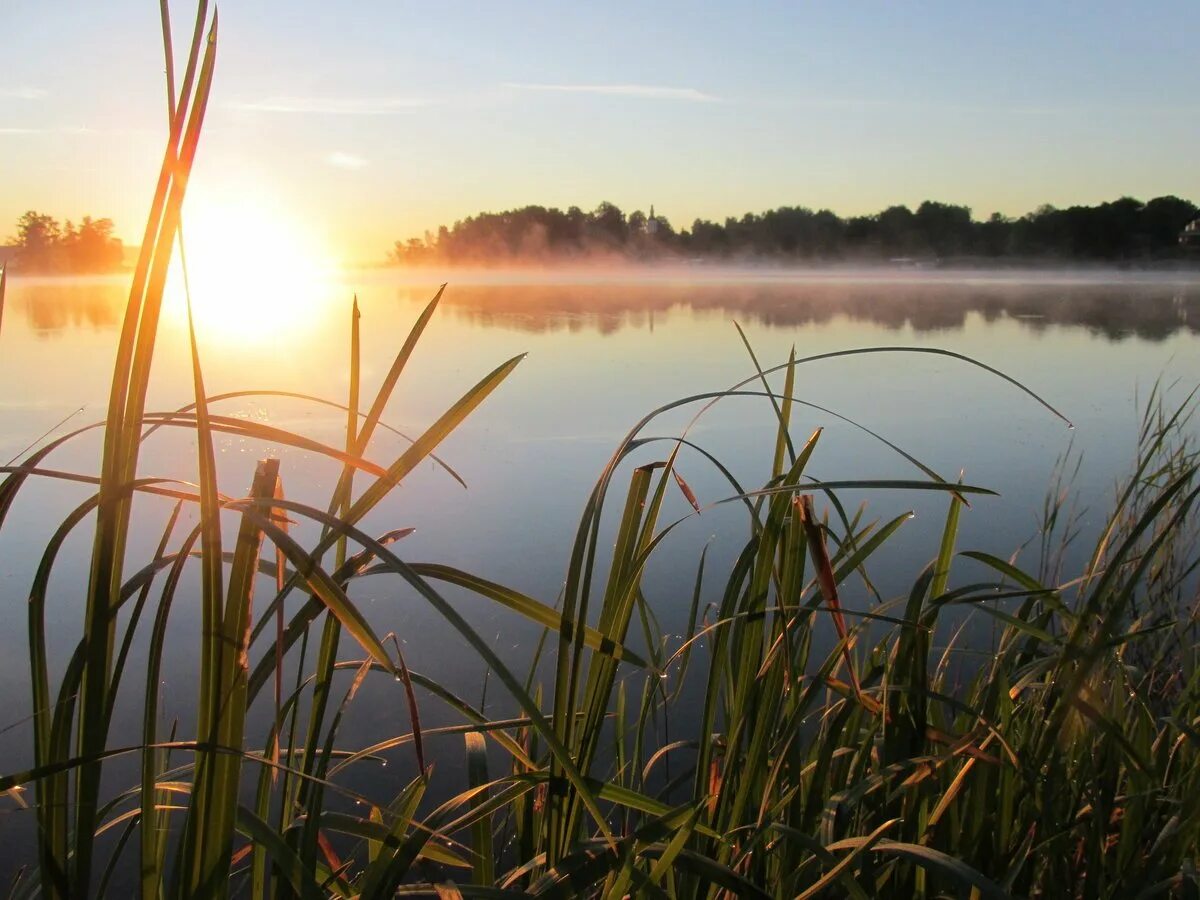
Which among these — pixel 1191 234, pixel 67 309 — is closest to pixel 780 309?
pixel 67 309

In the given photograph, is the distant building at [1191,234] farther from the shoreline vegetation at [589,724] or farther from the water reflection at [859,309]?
the shoreline vegetation at [589,724]

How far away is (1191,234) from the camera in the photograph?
15.1m

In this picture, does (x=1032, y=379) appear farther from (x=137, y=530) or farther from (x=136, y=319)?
(x=136, y=319)

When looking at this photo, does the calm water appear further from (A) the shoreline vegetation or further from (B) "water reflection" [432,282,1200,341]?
(A) the shoreline vegetation

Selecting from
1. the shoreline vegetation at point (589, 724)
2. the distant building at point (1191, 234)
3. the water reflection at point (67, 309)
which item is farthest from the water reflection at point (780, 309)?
the shoreline vegetation at point (589, 724)

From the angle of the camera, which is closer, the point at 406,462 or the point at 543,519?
the point at 406,462

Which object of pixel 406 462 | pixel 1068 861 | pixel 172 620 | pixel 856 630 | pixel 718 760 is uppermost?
pixel 406 462

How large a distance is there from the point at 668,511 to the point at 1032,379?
284 cm

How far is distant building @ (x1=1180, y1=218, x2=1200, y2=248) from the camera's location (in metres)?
14.7

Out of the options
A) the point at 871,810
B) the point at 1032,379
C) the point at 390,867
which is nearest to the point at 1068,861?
the point at 871,810

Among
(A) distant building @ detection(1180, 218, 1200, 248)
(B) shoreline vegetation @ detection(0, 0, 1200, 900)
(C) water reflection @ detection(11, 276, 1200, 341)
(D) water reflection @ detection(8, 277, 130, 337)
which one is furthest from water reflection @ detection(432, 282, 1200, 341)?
(B) shoreline vegetation @ detection(0, 0, 1200, 900)

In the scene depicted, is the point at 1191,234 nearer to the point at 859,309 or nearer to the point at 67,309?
the point at 859,309

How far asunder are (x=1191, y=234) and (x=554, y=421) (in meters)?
15.1

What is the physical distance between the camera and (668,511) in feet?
8.16
